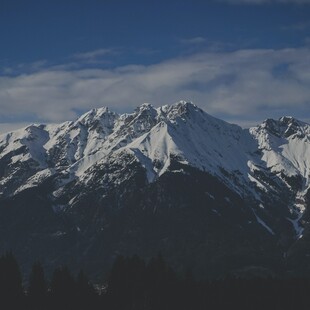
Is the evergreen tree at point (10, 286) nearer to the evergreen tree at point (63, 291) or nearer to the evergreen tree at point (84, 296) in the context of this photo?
the evergreen tree at point (63, 291)

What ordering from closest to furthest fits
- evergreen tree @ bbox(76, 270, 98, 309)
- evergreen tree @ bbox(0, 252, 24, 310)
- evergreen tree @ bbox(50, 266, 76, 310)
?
evergreen tree @ bbox(0, 252, 24, 310)
evergreen tree @ bbox(50, 266, 76, 310)
evergreen tree @ bbox(76, 270, 98, 309)

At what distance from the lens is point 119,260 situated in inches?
7042

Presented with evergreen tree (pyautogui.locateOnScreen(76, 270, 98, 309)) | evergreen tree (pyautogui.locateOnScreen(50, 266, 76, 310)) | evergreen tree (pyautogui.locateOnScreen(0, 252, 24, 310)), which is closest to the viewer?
evergreen tree (pyautogui.locateOnScreen(0, 252, 24, 310))

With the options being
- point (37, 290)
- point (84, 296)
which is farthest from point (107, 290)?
point (37, 290)

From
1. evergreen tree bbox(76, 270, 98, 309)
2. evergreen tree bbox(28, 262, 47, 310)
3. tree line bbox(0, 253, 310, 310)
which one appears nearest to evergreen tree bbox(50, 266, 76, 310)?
tree line bbox(0, 253, 310, 310)

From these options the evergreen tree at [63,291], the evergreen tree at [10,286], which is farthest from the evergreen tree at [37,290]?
the evergreen tree at [10,286]

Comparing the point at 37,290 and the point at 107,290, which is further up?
the point at 107,290

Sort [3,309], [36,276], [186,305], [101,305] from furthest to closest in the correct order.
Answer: [186,305] → [101,305] → [36,276] → [3,309]

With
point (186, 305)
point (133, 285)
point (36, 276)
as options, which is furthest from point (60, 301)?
point (186, 305)

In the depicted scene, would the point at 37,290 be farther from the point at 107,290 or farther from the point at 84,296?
the point at 107,290

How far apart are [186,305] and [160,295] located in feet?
56.6

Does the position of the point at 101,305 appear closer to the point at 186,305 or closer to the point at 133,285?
the point at 133,285

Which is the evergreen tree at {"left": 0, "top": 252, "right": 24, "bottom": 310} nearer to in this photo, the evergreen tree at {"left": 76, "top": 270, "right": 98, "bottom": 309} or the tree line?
the tree line

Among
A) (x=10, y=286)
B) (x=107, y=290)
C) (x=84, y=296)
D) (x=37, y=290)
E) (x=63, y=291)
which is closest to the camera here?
(x=10, y=286)
